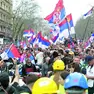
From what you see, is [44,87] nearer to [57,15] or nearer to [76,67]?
[76,67]

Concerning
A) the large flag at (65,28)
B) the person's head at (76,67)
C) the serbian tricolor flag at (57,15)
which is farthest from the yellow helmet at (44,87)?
the serbian tricolor flag at (57,15)

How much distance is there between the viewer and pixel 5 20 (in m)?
86.8

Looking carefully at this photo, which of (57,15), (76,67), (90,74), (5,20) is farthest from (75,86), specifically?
(5,20)

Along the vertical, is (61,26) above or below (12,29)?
below

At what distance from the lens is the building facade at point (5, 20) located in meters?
83.9

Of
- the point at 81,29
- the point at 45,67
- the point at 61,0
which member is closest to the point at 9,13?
the point at 81,29

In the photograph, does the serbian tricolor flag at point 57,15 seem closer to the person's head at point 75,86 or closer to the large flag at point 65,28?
the large flag at point 65,28

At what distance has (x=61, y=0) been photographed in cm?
1911

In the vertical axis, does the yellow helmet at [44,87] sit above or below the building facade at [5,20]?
below

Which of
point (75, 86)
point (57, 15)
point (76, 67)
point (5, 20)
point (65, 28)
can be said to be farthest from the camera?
point (5, 20)

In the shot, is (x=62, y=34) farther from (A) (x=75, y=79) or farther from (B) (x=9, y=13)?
(B) (x=9, y=13)

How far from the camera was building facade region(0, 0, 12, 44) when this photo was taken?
8394 cm

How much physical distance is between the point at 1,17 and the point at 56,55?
73211 mm

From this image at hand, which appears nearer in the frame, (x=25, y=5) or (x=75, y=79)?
(x=75, y=79)
